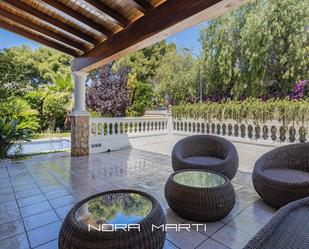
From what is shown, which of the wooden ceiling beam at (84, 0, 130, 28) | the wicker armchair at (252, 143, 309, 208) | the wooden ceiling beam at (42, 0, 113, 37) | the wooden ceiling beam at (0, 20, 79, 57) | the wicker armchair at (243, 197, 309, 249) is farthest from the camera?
the wooden ceiling beam at (0, 20, 79, 57)

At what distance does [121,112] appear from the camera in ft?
30.3

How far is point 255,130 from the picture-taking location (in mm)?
5371

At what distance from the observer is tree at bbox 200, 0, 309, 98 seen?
31.1ft

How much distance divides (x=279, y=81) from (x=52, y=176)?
1081 cm

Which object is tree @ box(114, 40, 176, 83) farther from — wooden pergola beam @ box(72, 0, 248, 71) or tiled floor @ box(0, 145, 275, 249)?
wooden pergola beam @ box(72, 0, 248, 71)

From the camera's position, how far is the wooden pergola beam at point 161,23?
8.82ft

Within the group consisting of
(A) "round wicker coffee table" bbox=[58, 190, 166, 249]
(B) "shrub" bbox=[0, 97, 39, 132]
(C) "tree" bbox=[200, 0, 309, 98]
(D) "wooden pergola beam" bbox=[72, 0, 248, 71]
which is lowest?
(A) "round wicker coffee table" bbox=[58, 190, 166, 249]

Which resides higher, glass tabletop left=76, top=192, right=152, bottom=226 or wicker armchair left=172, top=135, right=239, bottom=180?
wicker armchair left=172, top=135, right=239, bottom=180

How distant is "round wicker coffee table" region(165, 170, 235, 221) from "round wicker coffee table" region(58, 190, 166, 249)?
58cm

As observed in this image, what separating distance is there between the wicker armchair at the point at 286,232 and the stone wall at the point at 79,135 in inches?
216

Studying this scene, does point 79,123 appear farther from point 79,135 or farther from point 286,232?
point 286,232

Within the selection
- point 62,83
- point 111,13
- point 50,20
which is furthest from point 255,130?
point 62,83

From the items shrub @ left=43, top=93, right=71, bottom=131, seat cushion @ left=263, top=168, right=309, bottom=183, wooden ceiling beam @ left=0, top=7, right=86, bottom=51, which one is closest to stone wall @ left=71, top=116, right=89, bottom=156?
wooden ceiling beam @ left=0, top=7, right=86, bottom=51

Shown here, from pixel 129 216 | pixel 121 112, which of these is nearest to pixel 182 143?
pixel 129 216
